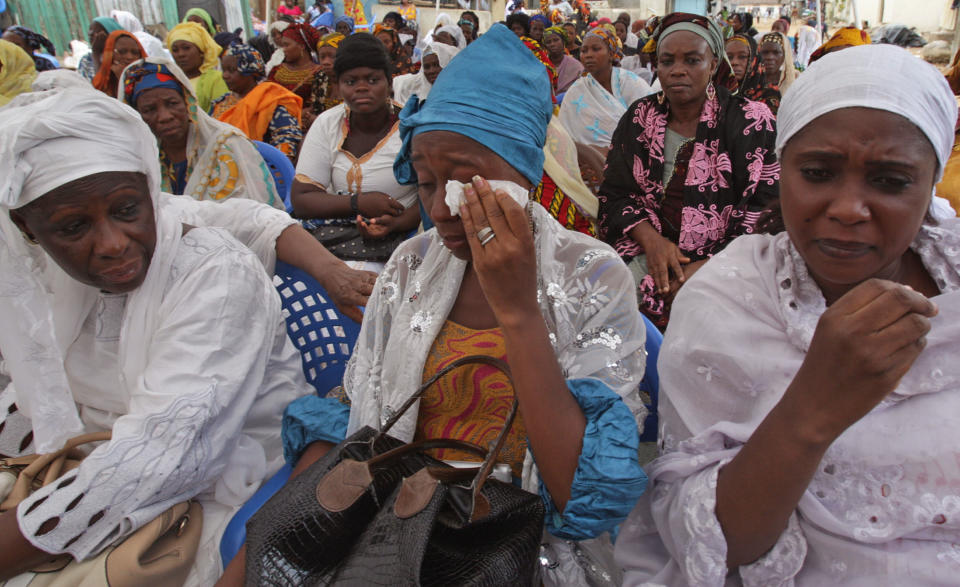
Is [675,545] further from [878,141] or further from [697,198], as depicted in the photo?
[697,198]

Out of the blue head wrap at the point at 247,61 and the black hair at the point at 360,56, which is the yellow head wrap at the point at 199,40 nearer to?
the blue head wrap at the point at 247,61

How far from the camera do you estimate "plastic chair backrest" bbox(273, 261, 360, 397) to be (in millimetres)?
2107

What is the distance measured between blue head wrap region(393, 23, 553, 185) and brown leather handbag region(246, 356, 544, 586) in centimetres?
68

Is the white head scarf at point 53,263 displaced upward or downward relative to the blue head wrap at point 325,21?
downward

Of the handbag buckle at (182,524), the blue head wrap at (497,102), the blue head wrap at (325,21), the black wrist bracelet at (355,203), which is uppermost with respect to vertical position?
the blue head wrap at (325,21)

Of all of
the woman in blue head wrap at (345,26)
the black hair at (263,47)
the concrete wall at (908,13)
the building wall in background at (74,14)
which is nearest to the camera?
the black hair at (263,47)

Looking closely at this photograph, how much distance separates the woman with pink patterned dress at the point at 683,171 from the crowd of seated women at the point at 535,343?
4.66 feet

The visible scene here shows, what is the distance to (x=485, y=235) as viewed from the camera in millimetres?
1138

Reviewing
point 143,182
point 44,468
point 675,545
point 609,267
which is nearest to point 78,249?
point 143,182

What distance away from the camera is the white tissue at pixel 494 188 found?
130 cm

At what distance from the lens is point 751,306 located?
132 centimetres

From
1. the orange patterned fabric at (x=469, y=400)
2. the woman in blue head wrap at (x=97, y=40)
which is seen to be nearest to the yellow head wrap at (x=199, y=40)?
the woman in blue head wrap at (x=97, y=40)

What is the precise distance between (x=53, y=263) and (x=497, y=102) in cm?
139

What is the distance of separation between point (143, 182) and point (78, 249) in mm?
257
